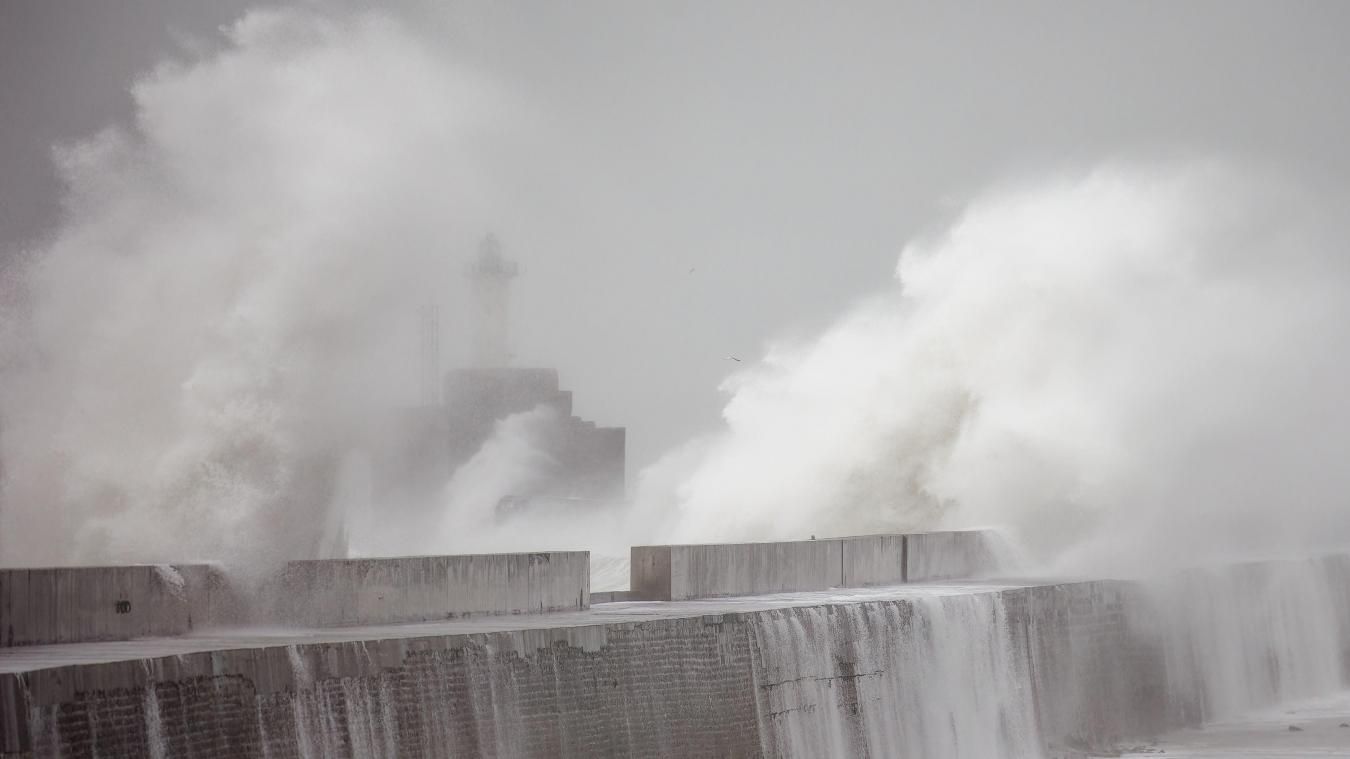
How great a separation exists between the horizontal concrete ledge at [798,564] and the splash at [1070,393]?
2989mm

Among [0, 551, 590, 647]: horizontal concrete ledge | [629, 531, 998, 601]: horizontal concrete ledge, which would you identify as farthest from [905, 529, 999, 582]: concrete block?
[0, 551, 590, 647]: horizontal concrete ledge

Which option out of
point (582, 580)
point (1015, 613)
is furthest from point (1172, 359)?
point (582, 580)

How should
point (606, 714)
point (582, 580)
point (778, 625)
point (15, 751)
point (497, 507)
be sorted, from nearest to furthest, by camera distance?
Result: point (15, 751) → point (606, 714) → point (778, 625) → point (582, 580) → point (497, 507)

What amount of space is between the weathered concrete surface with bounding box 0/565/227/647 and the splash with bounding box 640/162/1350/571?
Answer: 12.3m

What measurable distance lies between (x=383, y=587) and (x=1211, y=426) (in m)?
14.8

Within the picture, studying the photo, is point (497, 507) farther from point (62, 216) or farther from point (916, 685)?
point (916, 685)

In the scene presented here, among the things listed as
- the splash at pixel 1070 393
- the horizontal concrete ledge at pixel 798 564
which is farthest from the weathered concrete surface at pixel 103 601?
the splash at pixel 1070 393

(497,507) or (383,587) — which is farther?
(497,507)

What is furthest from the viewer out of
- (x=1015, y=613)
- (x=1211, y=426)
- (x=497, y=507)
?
(x=497, y=507)

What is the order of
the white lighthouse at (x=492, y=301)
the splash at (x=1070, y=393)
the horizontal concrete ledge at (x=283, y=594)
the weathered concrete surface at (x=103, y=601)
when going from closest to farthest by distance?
the weathered concrete surface at (x=103, y=601)
the horizontal concrete ledge at (x=283, y=594)
the splash at (x=1070, y=393)
the white lighthouse at (x=492, y=301)

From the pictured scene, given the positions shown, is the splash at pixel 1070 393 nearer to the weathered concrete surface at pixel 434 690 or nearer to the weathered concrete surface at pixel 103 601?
the weathered concrete surface at pixel 434 690

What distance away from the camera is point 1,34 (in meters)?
21.5

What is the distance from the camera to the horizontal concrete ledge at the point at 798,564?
14.0m

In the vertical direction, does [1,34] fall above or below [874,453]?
above
